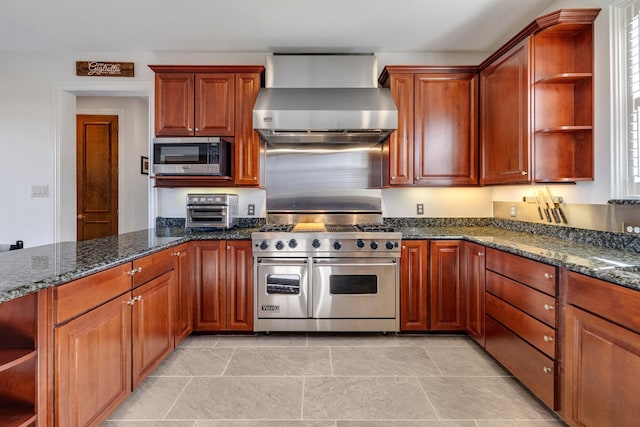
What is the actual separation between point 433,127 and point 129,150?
391 cm

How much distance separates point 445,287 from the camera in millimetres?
2938

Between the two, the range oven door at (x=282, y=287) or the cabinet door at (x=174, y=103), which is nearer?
the range oven door at (x=282, y=287)

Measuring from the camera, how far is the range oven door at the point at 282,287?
9.55 ft

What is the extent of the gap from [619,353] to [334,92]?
2670mm

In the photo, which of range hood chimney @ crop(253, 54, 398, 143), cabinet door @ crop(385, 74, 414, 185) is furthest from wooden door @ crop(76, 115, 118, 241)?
cabinet door @ crop(385, 74, 414, 185)

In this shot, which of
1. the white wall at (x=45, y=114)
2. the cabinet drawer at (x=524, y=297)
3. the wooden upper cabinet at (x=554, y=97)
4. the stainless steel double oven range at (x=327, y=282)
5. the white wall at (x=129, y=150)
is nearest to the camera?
the cabinet drawer at (x=524, y=297)

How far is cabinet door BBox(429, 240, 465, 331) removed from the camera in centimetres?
292

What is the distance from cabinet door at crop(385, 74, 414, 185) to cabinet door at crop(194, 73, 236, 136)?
4.82 ft

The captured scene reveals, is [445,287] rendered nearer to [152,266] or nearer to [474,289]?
[474,289]

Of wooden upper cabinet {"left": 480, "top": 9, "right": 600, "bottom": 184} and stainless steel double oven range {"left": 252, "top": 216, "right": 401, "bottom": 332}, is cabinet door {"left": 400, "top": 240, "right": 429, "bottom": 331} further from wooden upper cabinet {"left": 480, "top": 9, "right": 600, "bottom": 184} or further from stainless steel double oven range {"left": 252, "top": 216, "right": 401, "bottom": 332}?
wooden upper cabinet {"left": 480, "top": 9, "right": 600, "bottom": 184}

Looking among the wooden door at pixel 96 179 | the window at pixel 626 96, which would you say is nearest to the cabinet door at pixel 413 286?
the window at pixel 626 96

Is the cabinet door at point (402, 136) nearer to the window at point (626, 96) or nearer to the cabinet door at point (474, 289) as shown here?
the cabinet door at point (474, 289)

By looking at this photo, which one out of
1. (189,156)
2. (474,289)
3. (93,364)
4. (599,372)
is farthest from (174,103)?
(599,372)

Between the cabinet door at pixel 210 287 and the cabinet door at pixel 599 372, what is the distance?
2376mm
